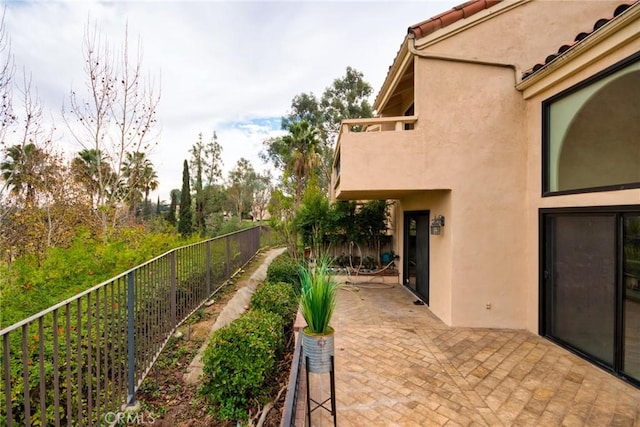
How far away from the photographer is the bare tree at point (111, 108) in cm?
812

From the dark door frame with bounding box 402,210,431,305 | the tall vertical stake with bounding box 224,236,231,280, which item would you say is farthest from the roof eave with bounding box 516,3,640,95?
the tall vertical stake with bounding box 224,236,231,280

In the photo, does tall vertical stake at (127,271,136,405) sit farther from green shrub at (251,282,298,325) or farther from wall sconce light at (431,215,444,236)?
wall sconce light at (431,215,444,236)

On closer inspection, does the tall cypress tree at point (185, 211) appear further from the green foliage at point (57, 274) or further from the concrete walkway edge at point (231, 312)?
the green foliage at point (57, 274)

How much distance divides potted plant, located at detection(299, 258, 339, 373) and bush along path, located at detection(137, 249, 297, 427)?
1183 millimetres

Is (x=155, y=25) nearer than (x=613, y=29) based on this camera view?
No

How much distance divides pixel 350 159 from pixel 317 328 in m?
3.84

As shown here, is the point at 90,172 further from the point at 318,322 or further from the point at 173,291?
the point at 318,322

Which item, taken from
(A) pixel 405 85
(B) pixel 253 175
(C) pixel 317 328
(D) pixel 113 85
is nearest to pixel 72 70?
(D) pixel 113 85

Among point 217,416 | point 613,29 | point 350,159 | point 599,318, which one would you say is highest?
point 613,29

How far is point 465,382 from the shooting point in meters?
3.92

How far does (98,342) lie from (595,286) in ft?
20.5

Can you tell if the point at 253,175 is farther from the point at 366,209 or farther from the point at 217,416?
the point at 217,416

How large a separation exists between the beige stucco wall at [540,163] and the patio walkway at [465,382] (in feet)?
3.66

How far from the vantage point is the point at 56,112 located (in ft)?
27.1
